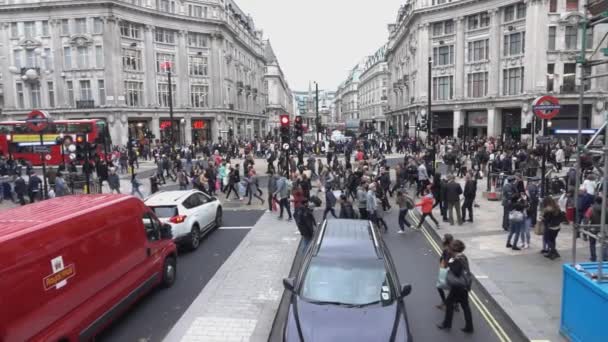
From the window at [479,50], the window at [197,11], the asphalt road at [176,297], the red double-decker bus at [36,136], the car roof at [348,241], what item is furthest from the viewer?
the window at [197,11]

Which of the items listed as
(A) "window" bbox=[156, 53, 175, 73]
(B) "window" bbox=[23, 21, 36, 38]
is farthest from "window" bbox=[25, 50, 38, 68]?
(A) "window" bbox=[156, 53, 175, 73]

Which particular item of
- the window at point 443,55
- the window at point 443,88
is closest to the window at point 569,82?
the window at point 443,88

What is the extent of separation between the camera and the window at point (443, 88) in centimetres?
5044

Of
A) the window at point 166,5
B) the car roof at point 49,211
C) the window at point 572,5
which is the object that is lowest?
the car roof at point 49,211

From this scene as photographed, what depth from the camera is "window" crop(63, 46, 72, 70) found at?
46.1 m

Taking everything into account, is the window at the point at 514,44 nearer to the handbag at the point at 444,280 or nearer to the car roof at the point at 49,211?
the handbag at the point at 444,280

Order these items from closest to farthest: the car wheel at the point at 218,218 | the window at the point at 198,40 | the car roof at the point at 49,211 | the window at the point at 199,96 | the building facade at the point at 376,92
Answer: the car roof at the point at 49,211, the car wheel at the point at 218,218, the window at the point at 198,40, the window at the point at 199,96, the building facade at the point at 376,92

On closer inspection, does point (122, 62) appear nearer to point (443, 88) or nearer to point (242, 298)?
point (443, 88)

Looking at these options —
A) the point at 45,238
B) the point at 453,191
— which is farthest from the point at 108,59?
the point at 45,238

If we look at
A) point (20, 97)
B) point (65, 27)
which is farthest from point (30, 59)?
point (65, 27)

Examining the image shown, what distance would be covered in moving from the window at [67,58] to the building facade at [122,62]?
0.35 feet

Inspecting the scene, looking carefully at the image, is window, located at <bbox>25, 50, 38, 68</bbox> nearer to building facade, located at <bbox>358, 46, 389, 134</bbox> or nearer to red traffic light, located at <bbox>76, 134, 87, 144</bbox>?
red traffic light, located at <bbox>76, 134, 87, 144</bbox>

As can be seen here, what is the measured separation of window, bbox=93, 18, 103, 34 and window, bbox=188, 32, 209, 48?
448 inches

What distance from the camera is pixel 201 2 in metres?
54.7
